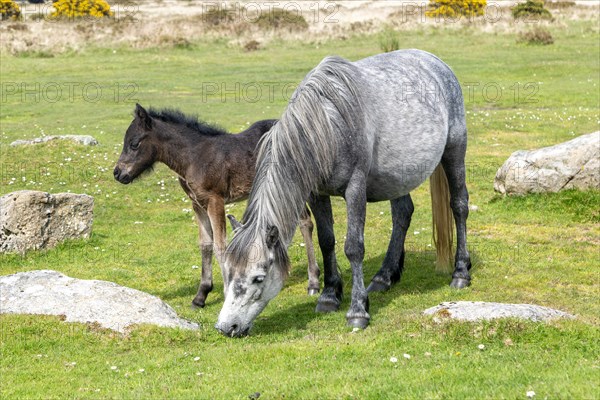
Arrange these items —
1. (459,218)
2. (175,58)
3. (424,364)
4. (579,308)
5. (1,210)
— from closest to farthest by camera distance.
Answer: (424,364)
(579,308)
(459,218)
(1,210)
(175,58)

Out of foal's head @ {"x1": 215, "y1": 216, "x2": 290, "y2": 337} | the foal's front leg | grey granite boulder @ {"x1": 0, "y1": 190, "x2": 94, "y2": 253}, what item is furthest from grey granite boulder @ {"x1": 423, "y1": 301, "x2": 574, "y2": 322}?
grey granite boulder @ {"x1": 0, "y1": 190, "x2": 94, "y2": 253}

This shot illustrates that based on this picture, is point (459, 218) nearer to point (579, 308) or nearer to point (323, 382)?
point (579, 308)

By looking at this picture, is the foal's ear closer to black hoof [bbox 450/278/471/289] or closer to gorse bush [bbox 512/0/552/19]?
black hoof [bbox 450/278/471/289]

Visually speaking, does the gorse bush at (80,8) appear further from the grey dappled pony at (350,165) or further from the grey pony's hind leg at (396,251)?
the grey dappled pony at (350,165)

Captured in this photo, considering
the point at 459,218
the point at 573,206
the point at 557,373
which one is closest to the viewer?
the point at 557,373

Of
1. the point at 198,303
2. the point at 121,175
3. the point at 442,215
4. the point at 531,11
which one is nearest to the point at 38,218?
the point at 121,175

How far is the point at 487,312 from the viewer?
8500 millimetres

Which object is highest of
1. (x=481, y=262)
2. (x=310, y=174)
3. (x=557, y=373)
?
(x=310, y=174)

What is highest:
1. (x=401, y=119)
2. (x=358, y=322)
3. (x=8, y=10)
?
(x=8, y=10)

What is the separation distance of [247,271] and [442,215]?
467 centimetres

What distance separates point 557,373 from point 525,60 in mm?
34111

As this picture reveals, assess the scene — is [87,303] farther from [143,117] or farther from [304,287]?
[304,287]

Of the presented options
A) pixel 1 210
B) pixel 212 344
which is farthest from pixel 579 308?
pixel 1 210

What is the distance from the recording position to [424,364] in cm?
747
